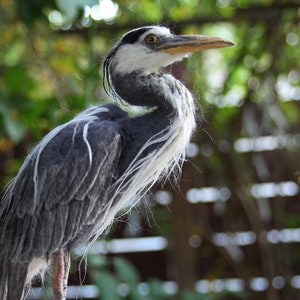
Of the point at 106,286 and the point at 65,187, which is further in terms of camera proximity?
the point at 106,286

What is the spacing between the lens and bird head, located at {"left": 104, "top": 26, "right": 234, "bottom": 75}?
854 mm

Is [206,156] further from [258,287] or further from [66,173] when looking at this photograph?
[66,173]

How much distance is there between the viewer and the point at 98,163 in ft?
2.66

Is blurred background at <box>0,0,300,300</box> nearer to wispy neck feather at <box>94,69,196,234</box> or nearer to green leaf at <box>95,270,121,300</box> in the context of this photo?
green leaf at <box>95,270,121,300</box>

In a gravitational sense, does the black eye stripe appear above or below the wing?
above

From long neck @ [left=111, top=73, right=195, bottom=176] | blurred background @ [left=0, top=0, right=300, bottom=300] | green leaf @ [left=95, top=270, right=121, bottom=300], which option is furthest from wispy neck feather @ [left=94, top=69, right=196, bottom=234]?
blurred background @ [left=0, top=0, right=300, bottom=300]

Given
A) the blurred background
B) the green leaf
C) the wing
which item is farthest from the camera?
the blurred background

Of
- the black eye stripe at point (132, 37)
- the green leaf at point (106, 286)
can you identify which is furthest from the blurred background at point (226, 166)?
the black eye stripe at point (132, 37)

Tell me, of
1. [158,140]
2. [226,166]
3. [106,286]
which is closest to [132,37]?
[158,140]

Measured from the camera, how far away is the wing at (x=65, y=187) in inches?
32.0

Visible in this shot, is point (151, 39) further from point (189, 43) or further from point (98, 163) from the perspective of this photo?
point (98, 163)

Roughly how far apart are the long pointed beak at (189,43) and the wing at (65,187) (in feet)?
0.40

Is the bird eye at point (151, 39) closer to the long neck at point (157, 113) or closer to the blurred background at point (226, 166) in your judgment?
the long neck at point (157, 113)

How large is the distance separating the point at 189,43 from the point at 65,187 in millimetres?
240
